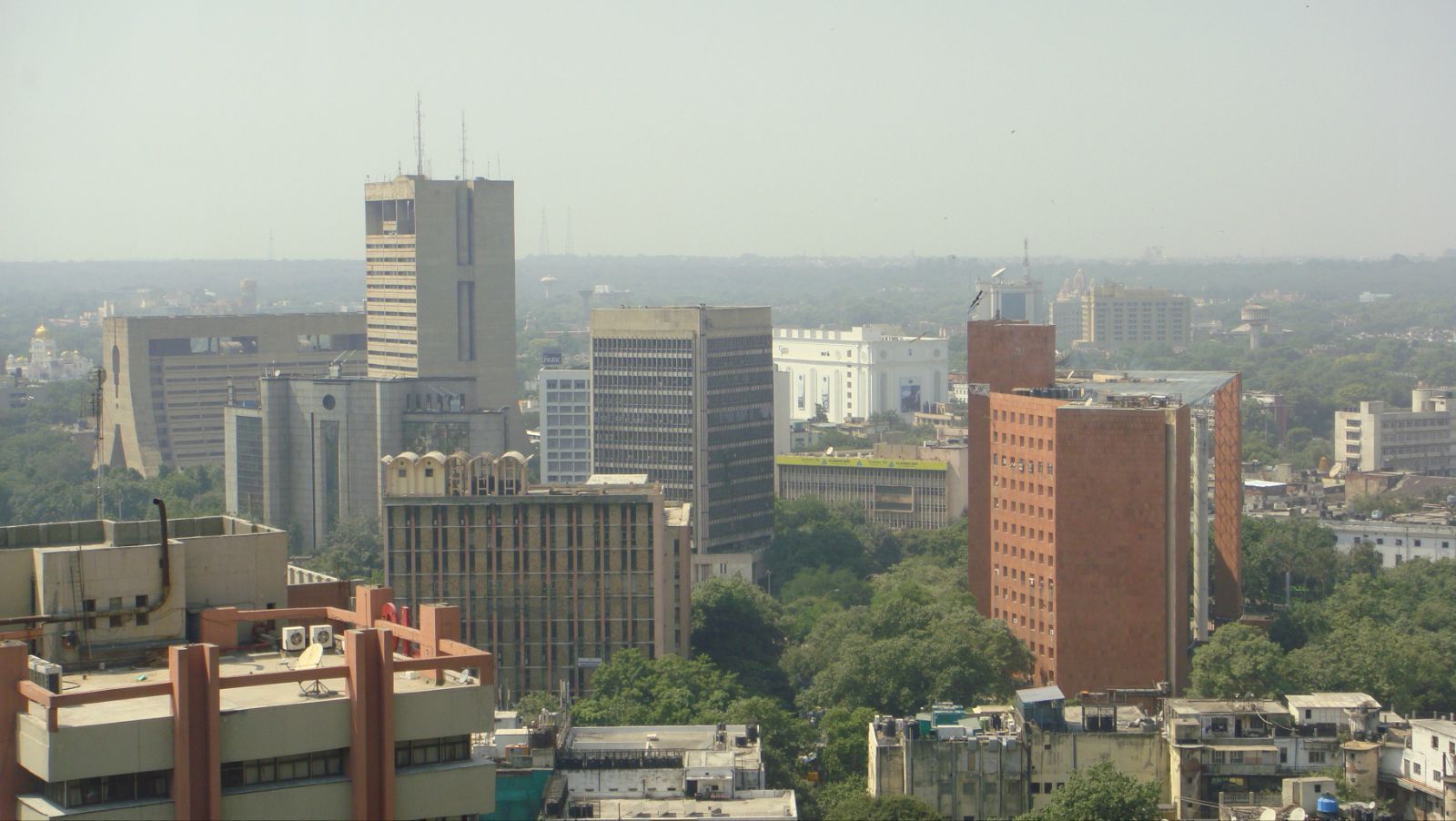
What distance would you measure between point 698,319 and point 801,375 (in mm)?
92485

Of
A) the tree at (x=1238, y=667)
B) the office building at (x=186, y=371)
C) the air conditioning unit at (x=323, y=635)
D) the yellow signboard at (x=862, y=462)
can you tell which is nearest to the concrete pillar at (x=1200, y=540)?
the tree at (x=1238, y=667)

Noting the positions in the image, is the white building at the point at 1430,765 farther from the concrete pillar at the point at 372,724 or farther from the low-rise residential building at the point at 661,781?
the concrete pillar at the point at 372,724

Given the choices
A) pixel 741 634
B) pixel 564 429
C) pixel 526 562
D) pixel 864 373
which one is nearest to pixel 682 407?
Answer: pixel 564 429

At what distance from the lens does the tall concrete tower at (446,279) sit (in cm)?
11444

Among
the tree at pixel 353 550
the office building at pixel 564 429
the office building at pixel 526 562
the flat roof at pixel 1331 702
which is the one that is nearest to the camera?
the flat roof at pixel 1331 702

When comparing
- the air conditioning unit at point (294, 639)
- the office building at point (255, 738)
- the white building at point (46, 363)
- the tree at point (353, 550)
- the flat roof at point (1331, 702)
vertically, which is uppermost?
the air conditioning unit at point (294, 639)

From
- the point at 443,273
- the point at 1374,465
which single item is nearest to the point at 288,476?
the point at 443,273

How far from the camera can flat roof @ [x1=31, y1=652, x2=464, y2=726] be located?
15.3 m

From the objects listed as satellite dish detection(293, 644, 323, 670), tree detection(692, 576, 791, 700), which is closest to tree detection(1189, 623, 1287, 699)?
tree detection(692, 576, 791, 700)

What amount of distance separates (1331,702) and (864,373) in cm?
12542

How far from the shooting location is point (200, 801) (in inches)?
602

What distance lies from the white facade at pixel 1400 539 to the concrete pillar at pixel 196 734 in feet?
262

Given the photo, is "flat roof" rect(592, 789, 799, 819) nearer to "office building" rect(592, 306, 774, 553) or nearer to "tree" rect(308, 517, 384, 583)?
"tree" rect(308, 517, 384, 583)

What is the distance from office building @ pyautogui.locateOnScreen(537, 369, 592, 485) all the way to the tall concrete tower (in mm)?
7452
